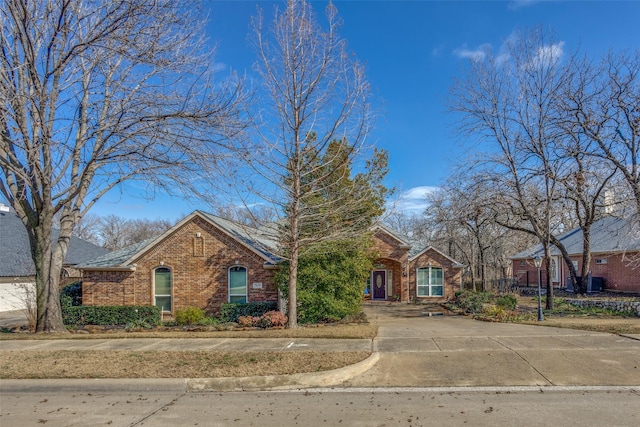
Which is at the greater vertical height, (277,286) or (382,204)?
(382,204)

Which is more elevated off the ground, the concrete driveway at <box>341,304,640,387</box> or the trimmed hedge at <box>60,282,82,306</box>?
the trimmed hedge at <box>60,282,82,306</box>

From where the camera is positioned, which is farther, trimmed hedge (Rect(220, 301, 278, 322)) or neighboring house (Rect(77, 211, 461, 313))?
neighboring house (Rect(77, 211, 461, 313))

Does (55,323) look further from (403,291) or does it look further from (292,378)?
(403,291)

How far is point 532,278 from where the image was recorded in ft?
123

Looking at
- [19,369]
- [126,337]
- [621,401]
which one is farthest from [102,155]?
[621,401]

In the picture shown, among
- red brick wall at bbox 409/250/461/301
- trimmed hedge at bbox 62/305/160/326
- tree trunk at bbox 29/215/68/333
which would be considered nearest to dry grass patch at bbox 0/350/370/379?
tree trunk at bbox 29/215/68/333

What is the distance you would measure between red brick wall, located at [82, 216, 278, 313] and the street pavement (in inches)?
266

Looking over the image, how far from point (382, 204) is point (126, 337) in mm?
12949

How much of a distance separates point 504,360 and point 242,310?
34.9ft

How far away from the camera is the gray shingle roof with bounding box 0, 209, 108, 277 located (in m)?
26.0

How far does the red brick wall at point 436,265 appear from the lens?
95.2ft

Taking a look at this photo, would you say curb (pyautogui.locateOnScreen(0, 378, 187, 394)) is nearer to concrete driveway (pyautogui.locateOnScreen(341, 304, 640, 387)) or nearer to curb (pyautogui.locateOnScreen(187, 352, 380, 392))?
curb (pyautogui.locateOnScreen(187, 352, 380, 392))

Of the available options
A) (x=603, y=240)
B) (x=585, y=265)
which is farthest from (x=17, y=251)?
(x=603, y=240)

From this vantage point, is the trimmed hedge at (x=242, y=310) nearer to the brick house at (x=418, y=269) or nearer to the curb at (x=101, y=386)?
the curb at (x=101, y=386)
